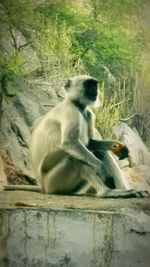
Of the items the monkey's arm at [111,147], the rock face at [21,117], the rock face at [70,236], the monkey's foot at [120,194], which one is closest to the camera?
the rock face at [70,236]

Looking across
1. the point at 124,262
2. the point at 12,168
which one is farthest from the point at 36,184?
the point at 124,262

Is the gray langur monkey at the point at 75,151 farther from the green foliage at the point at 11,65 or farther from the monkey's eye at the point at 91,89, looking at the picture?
the green foliage at the point at 11,65

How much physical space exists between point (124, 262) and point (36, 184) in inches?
48.6

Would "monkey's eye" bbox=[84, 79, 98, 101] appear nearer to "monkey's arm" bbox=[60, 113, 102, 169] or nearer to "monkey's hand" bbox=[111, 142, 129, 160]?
"monkey's arm" bbox=[60, 113, 102, 169]

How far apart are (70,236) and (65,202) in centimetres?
34

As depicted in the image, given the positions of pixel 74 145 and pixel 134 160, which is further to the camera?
pixel 134 160

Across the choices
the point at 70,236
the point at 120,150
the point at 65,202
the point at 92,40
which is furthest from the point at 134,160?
the point at 70,236

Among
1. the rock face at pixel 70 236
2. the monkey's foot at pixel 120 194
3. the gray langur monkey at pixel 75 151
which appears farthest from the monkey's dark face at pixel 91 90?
the rock face at pixel 70 236

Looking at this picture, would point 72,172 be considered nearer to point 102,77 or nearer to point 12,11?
point 102,77

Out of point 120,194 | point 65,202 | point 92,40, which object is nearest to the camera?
point 65,202

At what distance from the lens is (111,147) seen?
6211mm

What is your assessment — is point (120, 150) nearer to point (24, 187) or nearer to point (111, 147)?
point (111, 147)

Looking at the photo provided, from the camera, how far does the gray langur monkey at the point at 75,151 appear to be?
5.93m

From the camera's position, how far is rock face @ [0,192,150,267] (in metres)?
5.37
